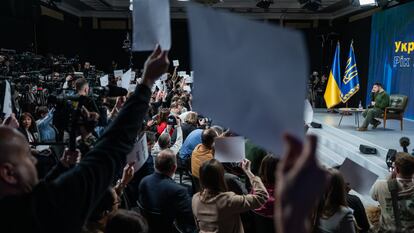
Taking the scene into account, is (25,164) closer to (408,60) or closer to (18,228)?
(18,228)

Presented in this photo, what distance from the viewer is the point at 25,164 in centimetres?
98

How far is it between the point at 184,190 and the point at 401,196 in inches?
56.1

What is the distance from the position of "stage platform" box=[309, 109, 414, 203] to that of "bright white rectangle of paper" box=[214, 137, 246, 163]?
3735 mm

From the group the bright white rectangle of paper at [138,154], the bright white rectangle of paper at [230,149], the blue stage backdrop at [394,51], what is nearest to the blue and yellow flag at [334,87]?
the blue stage backdrop at [394,51]

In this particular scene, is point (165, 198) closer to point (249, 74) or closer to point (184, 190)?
point (184, 190)

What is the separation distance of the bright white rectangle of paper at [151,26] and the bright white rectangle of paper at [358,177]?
155cm

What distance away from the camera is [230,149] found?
8.66ft

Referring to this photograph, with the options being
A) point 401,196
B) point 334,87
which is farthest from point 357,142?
point 401,196

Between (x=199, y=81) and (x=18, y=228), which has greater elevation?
(x=199, y=81)

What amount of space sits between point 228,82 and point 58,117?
1.16 meters

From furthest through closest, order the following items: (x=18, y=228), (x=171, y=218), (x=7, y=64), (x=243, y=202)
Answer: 1. (x=7, y=64)
2. (x=171, y=218)
3. (x=243, y=202)
4. (x=18, y=228)

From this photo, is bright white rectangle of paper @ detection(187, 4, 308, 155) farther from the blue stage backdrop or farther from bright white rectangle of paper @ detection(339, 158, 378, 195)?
the blue stage backdrop

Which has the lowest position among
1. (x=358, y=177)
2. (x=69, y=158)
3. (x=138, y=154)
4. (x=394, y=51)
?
(x=358, y=177)

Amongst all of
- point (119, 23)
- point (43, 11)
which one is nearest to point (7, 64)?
point (43, 11)
